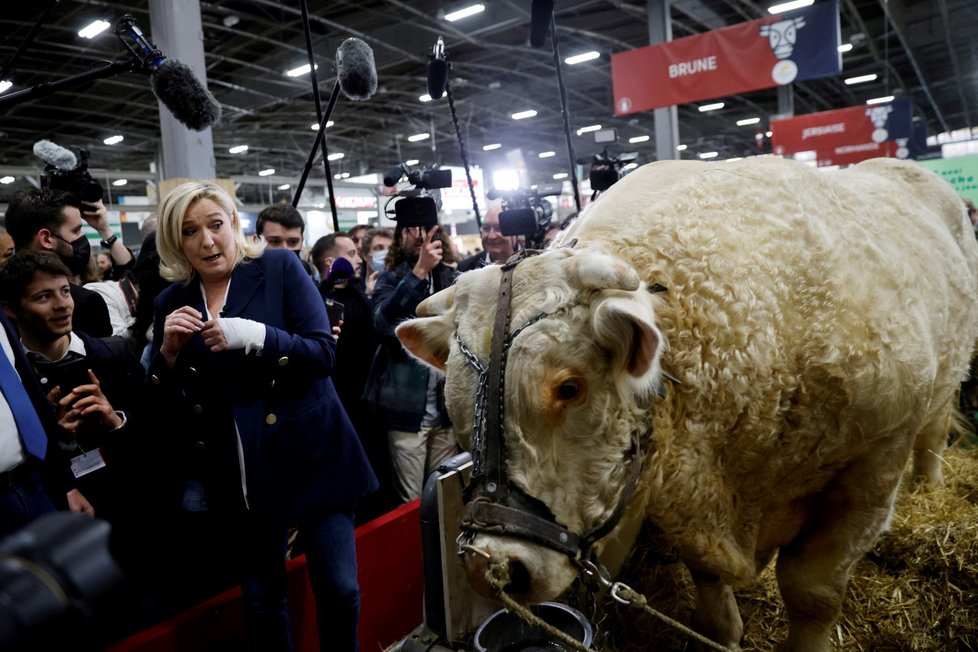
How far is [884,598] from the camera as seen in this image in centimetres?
274

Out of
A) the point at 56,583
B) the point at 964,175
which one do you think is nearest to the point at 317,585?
the point at 56,583

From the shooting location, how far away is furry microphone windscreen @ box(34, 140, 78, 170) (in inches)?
121

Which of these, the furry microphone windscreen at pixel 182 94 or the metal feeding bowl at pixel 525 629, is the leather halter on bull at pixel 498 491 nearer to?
the metal feeding bowl at pixel 525 629

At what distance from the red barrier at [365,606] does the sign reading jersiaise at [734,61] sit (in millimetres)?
8712

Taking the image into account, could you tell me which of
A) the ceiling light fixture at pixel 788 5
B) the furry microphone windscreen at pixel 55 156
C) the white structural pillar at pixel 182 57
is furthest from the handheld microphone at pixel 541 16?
the ceiling light fixture at pixel 788 5

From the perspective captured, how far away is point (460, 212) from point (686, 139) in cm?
1075

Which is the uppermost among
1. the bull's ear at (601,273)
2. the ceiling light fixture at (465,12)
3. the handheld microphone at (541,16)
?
the ceiling light fixture at (465,12)

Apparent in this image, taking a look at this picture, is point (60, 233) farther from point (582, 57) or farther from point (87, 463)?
point (582, 57)

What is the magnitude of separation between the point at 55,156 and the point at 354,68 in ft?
4.89

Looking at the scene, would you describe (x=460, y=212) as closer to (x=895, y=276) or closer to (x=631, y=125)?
(x=631, y=125)

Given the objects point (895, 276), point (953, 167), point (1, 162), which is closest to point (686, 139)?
point (953, 167)

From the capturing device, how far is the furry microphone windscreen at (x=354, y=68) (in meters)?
3.15

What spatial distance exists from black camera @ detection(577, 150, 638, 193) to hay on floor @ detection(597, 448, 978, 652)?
206cm

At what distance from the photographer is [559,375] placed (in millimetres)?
1575
